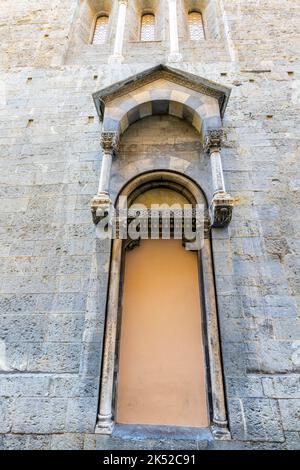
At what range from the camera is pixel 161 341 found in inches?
181

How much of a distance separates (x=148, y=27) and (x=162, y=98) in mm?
4570

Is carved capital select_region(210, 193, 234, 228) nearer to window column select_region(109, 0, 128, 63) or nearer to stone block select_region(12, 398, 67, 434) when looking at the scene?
stone block select_region(12, 398, 67, 434)

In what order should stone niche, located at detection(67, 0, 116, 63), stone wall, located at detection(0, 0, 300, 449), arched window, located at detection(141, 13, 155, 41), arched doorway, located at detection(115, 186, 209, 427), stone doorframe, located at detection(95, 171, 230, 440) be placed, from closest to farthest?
stone doorframe, located at detection(95, 171, 230, 440), stone wall, located at detection(0, 0, 300, 449), arched doorway, located at detection(115, 186, 209, 427), stone niche, located at detection(67, 0, 116, 63), arched window, located at detection(141, 13, 155, 41)

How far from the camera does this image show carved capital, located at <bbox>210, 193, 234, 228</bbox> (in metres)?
4.23

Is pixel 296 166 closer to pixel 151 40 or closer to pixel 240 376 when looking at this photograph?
pixel 240 376

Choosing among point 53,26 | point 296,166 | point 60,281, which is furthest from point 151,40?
point 60,281

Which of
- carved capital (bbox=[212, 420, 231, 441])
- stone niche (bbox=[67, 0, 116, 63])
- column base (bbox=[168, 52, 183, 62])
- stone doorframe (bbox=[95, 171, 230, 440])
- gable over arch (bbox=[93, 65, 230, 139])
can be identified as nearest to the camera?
carved capital (bbox=[212, 420, 231, 441])

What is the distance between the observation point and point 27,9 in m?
8.10

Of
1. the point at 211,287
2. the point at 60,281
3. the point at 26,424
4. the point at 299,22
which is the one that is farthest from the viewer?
the point at 299,22

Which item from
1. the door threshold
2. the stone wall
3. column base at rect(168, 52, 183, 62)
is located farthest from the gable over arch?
the door threshold

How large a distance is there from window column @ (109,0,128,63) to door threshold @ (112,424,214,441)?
742 centimetres

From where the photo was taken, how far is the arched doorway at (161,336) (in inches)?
166

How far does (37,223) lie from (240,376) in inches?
160

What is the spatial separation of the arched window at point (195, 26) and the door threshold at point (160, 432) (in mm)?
8640
